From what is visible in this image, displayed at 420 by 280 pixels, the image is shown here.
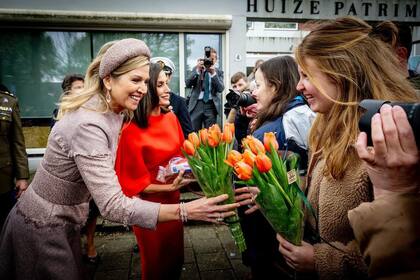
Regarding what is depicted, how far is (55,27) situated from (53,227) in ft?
20.8

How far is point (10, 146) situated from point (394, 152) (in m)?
3.65

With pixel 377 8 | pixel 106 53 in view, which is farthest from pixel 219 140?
pixel 377 8

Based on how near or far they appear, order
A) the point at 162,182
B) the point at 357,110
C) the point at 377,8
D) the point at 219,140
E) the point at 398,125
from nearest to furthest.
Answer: the point at 398,125 → the point at 357,110 → the point at 219,140 → the point at 162,182 → the point at 377,8

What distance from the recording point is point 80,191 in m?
1.82

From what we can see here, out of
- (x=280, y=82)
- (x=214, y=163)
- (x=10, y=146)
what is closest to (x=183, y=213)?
(x=214, y=163)

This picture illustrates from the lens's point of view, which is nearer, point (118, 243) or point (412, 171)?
point (412, 171)

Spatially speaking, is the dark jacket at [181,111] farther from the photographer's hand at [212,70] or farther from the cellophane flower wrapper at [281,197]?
the photographer's hand at [212,70]

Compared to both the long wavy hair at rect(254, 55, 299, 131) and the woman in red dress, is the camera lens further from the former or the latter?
the woman in red dress

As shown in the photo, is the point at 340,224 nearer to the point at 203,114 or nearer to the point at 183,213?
the point at 183,213

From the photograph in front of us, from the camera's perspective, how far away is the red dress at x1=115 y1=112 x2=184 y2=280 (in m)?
2.41

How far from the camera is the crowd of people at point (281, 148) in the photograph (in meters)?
0.84

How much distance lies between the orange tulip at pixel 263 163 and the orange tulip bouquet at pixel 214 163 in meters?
0.39

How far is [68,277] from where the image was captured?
1.77 m

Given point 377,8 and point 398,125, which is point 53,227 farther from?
point 377,8
